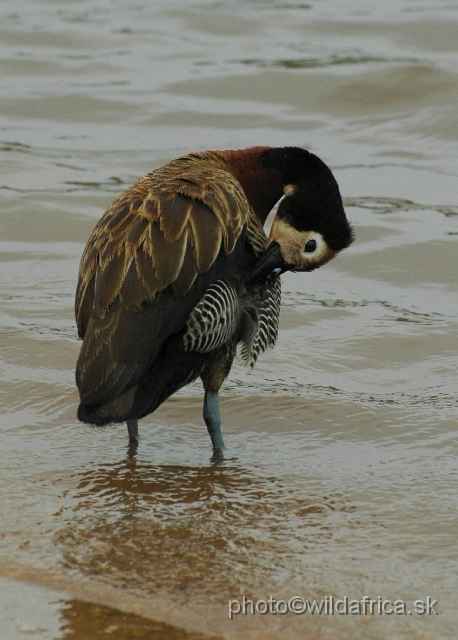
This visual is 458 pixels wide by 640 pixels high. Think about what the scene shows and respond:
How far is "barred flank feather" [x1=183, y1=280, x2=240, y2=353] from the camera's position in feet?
15.4

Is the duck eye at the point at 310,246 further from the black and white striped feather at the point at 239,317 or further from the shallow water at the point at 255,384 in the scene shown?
the shallow water at the point at 255,384

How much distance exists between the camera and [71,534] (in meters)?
4.07

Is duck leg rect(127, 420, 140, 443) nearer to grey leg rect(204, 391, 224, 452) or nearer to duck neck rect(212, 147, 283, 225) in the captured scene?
grey leg rect(204, 391, 224, 452)

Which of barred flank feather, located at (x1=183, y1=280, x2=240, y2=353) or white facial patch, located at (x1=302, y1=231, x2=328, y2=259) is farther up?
white facial patch, located at (x1=302, y1=231, x2=328, y2=259)

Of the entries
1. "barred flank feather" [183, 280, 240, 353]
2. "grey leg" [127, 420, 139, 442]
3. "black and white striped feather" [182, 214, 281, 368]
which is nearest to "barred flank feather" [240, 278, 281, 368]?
"black and white striped feather" [182, 214, 281, 368]

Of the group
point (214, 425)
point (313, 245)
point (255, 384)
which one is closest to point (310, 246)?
point (313, 245)

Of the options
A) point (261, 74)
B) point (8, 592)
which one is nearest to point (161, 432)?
point (8, 592)

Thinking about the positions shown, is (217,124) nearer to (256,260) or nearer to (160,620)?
(256,260)

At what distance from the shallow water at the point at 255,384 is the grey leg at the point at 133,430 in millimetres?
60

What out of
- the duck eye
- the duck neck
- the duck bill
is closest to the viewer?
the duck bill

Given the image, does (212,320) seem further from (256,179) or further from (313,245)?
(256,179)

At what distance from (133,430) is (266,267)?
96 cm

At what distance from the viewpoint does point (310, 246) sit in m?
5.23

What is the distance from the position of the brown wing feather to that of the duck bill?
24cm
